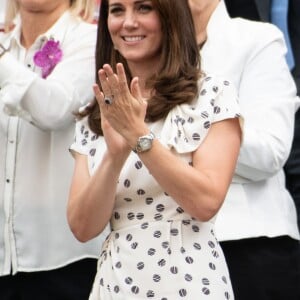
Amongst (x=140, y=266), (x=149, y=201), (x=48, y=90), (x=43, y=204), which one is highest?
(x=48, y=90)

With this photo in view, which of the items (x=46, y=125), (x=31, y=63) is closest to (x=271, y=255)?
(x=46, y=125)

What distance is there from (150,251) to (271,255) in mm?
660

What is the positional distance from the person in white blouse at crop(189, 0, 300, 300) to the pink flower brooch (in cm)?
55

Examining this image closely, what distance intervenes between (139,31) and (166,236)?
0.62 m

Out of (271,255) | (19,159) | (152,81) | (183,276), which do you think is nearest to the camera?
(183,276)

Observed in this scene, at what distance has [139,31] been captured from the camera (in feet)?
10.1

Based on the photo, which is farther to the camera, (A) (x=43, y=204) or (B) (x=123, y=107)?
(A) (x=43, y=204)

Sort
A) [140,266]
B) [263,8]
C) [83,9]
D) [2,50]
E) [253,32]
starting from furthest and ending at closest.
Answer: [263,8] → [83,9] → [2,50] → [253,32] → [140,266]

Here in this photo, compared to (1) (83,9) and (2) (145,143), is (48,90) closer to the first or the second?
(1) (83,9)

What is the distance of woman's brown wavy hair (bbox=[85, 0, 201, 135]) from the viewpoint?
296cm

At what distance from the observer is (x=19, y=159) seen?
373 centimetres

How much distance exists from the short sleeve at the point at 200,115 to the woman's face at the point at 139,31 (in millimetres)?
195

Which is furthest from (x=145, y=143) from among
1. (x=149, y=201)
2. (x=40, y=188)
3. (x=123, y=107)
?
(x=40, y=188)

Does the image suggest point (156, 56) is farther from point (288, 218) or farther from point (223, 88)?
point (288, 218)
